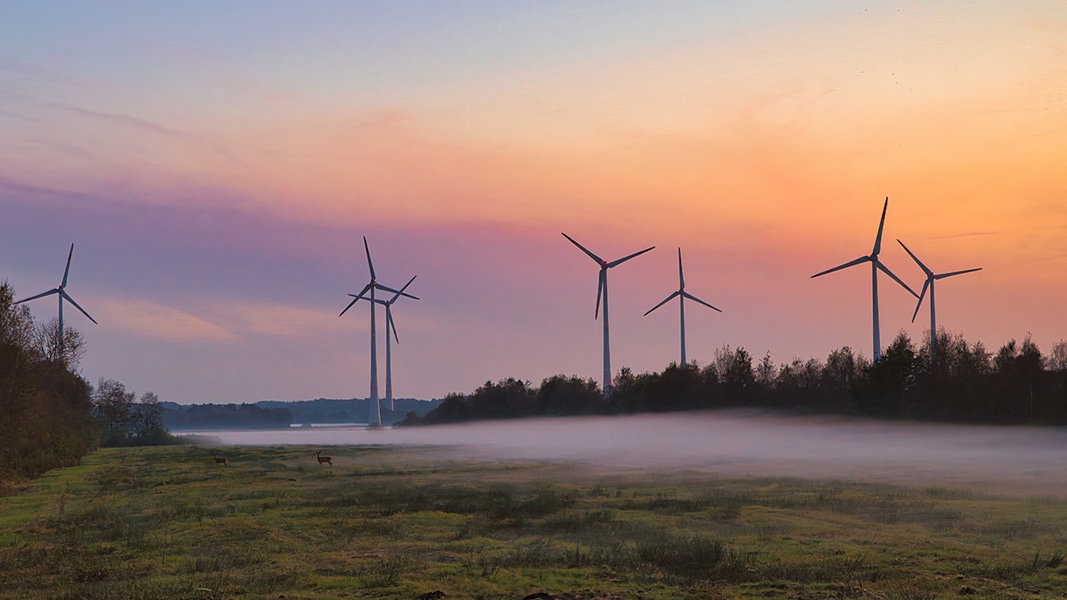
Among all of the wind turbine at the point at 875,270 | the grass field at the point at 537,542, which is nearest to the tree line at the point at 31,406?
the grass field at the point at 537,542

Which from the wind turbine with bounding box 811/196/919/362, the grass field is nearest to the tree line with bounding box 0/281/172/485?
the grass field

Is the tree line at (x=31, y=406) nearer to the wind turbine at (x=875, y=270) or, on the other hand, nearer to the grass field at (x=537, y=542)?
the grass field at (x=537, y=542)

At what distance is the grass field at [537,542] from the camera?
30.8 metres

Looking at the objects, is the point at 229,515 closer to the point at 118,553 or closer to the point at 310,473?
the point at 118,553

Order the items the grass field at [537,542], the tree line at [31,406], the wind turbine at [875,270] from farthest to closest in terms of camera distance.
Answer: the wind turbine at [875,270]
the tree line at [31,406]
the grass field at [537,542]

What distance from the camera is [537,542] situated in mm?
40281

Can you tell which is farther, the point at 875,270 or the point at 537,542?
the point at 875,270

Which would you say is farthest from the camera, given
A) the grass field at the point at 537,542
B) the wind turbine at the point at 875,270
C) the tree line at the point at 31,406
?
the wind turbine at the point at 875,270

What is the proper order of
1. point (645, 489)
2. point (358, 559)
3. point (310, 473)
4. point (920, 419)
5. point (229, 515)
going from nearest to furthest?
point (358, 559) → point (229, 515) → point (645, 489) → point (310, 473) → point (920, 419)

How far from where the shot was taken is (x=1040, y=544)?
38000 millimetres

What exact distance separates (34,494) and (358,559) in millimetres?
43130

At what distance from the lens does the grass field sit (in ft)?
101

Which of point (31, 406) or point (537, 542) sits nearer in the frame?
point (537, 542)

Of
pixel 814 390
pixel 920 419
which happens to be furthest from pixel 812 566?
pixel 814 390
